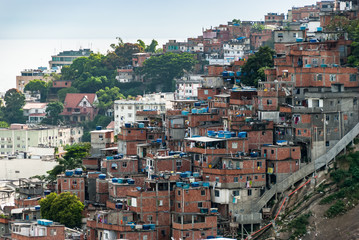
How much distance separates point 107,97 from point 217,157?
72.8 metres

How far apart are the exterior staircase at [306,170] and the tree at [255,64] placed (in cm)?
1590

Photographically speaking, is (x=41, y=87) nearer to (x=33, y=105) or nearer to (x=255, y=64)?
(x=33, y=105)

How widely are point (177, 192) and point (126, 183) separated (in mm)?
6769

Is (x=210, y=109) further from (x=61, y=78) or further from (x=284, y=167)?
(x=61, y=78)

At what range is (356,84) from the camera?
257 feet

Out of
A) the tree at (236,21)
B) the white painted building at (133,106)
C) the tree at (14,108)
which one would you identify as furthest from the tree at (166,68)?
the tree at (14,108)

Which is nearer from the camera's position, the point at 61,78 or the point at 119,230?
the point at 119,230

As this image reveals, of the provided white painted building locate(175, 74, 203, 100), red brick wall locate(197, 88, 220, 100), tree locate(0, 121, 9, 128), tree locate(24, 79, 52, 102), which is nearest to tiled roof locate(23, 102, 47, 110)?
tree locate(0, 121, 9, 128)

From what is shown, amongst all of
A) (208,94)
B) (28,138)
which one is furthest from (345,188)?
(28,138)

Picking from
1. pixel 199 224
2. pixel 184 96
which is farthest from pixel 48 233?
pixel 184 96

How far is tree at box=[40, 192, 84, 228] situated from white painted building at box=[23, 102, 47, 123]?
73.4m

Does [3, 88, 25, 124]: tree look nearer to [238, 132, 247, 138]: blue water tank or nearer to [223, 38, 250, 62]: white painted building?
[223, 38, 250, 62]: white painted building

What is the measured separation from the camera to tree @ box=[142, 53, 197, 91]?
13938 centimetres

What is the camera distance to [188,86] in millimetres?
132250
